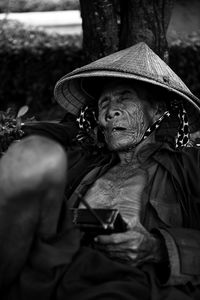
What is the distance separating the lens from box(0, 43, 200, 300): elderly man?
2951 millimetres

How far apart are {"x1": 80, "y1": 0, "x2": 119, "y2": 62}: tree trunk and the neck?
112 cm

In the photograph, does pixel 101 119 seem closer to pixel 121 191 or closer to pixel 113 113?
pixel 113 113

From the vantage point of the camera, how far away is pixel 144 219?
387 cm

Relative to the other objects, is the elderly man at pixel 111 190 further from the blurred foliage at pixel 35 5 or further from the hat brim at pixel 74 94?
the blurred foliage at pixel 35 5

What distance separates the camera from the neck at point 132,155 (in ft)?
13.8

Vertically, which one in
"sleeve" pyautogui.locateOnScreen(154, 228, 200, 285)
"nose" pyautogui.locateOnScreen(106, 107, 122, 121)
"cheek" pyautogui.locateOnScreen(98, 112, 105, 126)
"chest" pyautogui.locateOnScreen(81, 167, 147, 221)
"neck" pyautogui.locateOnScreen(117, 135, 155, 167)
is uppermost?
"nose" pyautogui.locateOnScreen(106, 107, 122, 121)

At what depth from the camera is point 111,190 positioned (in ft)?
13.3

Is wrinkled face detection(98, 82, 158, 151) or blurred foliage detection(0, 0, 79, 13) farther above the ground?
wrinkled face detection(98, 82, 158, 151)

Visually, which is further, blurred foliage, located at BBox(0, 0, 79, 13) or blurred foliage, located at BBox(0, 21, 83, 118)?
blurred foliage, located at BBox(0, 0, 79, 13)

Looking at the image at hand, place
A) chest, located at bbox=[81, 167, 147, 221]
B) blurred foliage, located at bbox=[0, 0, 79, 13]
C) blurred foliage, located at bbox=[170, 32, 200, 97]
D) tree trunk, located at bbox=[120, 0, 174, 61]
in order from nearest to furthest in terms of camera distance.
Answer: chest, located at bbox=[81, 167, 147, 221], tree trunk, located at bbox=[120, 0, 174, 61], blurred foliage, located at bbox=[170, 32, 200, 97], blurred foliage, located at bbox=[0, 0, 79, 13]

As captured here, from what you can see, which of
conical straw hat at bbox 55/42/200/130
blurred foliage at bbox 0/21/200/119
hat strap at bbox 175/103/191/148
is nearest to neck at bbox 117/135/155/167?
hat strap at bbox 175/103/191/148

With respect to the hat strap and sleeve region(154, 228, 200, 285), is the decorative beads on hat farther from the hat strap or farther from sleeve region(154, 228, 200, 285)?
sleeve region(154, 228, 200, 285)

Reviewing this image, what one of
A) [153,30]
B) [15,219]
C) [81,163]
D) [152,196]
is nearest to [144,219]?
[152,196]

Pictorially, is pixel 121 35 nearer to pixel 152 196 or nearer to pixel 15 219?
pixel 152 196
